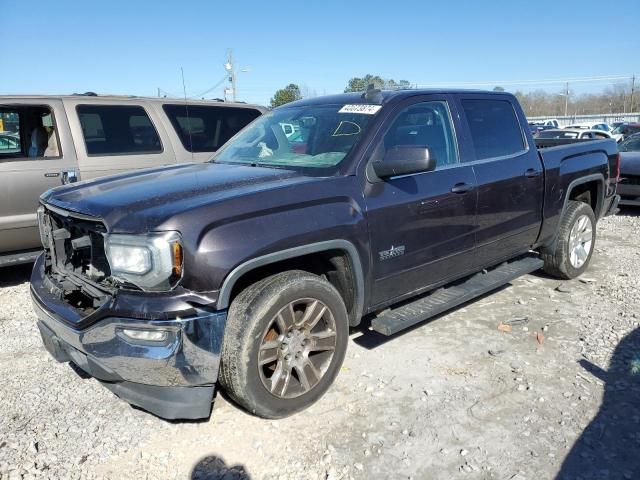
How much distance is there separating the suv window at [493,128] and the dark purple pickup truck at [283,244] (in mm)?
19

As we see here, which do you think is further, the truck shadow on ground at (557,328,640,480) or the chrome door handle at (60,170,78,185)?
the chrome door handle at (60,170,78,185)

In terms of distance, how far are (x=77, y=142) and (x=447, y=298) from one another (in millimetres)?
4132

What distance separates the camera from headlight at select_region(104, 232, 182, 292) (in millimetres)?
2482

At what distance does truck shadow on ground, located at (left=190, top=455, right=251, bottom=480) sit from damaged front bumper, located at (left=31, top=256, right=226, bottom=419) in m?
0.25

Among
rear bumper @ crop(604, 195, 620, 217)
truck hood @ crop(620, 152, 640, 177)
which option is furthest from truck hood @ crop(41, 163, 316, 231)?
truck hood @ crop(620, 152, 640, 177)

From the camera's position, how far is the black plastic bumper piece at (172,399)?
2609 mm

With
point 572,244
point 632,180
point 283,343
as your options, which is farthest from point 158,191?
point 632,180

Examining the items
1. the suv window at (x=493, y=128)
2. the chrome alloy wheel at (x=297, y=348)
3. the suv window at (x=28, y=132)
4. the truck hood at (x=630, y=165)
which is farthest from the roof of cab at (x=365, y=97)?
the truck hood at (x=630, y=165)

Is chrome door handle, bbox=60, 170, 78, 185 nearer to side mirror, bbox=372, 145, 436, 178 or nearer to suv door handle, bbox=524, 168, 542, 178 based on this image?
side mirror, bbox=372, 145, 436, 178

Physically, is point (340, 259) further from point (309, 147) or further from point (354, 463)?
point (354, 463)

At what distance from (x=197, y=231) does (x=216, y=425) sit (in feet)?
4.05

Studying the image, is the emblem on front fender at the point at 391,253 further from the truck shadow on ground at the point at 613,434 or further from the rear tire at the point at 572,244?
the rear tire at the point at 572,244

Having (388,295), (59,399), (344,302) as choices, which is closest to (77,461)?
(59,399)

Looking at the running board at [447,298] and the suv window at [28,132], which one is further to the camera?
the suv window at [28,132]
